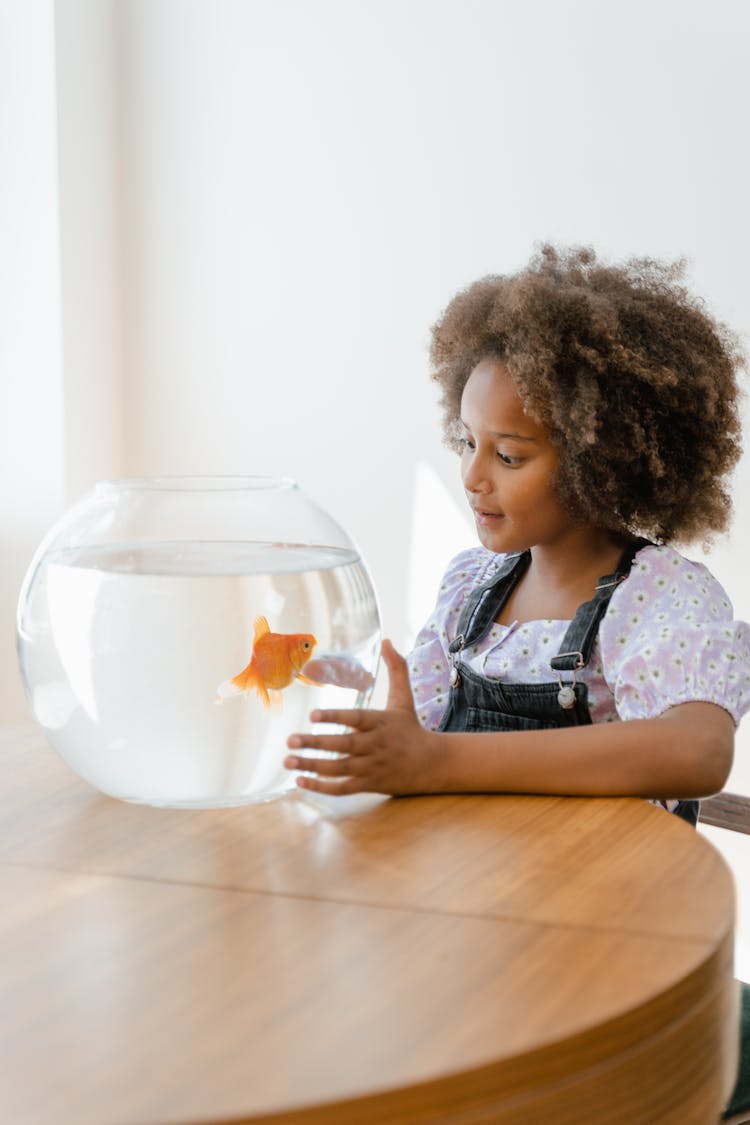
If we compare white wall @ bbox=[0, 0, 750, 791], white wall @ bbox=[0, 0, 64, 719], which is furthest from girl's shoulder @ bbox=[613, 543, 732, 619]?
white wall @ bbox=[0, 0, 64, 719]

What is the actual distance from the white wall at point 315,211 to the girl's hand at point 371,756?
4.54ft

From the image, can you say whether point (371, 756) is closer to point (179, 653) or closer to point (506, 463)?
point (179, 653)

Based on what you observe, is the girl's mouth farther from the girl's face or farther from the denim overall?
the denim overall

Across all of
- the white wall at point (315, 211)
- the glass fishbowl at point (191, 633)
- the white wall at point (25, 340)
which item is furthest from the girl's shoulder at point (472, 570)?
the white wall at point (25, 340)

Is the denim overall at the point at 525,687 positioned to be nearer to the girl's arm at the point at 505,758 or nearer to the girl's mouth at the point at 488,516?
the girl's mouth at the point at 488,516

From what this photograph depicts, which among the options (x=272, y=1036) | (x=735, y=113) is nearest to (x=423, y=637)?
(x=272, y=1036)

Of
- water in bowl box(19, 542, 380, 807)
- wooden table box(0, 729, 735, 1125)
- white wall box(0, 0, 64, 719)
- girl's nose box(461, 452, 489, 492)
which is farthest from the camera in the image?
white wall box(0, 0, 64, 719)

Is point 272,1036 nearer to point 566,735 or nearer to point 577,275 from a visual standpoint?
point 566,735

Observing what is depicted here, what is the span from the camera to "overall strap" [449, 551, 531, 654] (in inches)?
58.4

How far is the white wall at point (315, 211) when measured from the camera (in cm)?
227

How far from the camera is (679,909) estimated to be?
73 centimetres

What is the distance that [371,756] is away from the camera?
938mm

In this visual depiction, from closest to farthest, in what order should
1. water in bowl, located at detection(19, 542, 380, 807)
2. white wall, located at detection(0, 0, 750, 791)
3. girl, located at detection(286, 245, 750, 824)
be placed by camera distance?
water in bowl, located at detection(19, 542, 380, 807) → girl, located at detection(286, 245, 750, 824) → white wall, located at detection(0, 0, 750, 791)

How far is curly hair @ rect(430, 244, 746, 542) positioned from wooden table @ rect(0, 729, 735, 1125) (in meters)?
0.54
